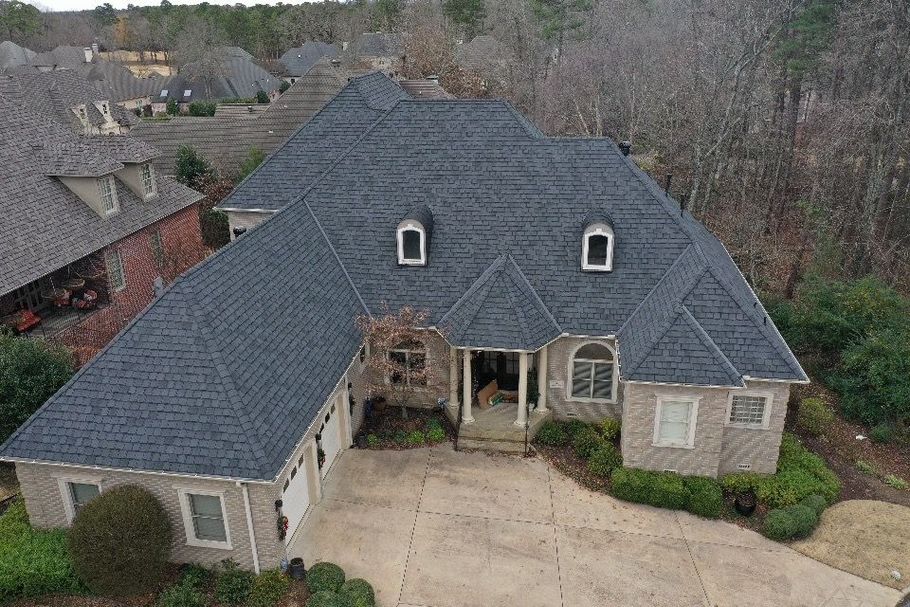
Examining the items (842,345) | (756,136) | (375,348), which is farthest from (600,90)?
(375,348)

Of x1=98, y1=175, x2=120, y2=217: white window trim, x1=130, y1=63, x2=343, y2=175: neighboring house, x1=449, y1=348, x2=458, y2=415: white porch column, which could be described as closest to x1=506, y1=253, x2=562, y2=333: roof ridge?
x1=449, y1=348, x2=458, y2=415: white porch column

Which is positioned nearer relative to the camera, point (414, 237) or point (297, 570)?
point (297, 570)

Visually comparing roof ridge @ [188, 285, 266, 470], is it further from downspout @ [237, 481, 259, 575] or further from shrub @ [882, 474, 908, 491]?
shrub @ [882, 474, 908, 491]

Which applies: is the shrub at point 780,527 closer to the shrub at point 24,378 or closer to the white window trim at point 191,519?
the white window trim at point 191,519

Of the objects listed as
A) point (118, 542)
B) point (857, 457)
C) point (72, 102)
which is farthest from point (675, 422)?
point (72, 102)

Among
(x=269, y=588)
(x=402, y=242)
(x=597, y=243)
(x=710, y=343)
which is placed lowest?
(x=269, y=588)

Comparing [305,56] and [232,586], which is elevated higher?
[305,56]

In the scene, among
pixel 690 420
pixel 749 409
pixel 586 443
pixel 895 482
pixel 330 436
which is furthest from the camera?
pixel 586 443

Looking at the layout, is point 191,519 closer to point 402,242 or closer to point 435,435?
point 435,435
